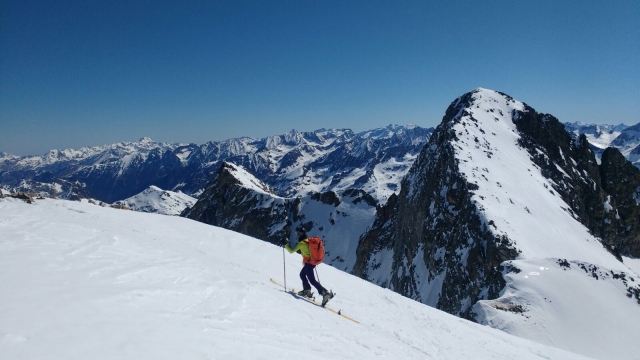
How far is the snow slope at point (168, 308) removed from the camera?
18.4 ft

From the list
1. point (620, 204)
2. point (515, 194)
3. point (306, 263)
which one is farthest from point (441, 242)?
point (620, 204)

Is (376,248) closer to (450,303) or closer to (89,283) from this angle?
(450,303)

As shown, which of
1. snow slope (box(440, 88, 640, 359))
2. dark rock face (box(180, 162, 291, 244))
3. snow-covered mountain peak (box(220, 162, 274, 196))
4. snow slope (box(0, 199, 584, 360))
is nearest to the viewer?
snow slope (box(0, 199, 584, 360))

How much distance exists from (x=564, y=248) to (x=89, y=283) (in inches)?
1810

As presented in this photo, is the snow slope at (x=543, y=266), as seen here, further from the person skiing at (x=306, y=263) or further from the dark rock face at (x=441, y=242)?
the person skiing at (x=306, y=263)

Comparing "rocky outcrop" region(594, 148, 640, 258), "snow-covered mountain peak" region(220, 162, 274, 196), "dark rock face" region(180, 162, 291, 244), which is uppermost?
"rocky outcrop" region(594, 148, 640, 258)

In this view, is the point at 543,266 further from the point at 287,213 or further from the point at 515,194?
the point at 287,213

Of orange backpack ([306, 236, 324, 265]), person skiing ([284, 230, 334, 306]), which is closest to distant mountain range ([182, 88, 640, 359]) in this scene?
person skiing ([284, 230, 334, 306])

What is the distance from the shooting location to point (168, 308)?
7.36 metres

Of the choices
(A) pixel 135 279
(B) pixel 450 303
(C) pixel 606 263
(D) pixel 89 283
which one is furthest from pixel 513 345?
(C) pixel 606 263

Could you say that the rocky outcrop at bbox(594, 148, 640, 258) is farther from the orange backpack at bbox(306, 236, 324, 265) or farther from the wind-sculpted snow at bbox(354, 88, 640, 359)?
the orange backpack at bbox(306, 236, 324, 265)

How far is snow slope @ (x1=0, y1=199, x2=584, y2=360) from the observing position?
18.4 feet

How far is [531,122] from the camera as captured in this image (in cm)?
6744

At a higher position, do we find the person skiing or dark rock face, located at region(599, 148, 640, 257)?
dark rock face, located at region(599, 148, 640, 257)
